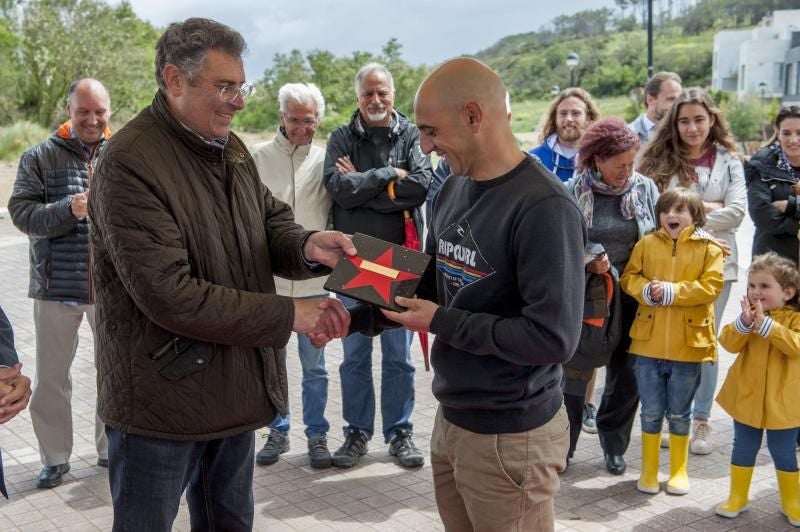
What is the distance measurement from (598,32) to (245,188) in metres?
136

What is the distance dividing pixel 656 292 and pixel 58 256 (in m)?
3.36

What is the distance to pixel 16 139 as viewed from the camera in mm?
28234

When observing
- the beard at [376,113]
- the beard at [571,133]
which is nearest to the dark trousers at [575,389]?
the beard at [571,133]

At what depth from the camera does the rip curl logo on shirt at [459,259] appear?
276 centimetres

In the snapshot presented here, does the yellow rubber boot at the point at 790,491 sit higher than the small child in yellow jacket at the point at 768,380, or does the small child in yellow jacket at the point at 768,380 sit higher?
the small child in yellow jacket at the point at 768,380

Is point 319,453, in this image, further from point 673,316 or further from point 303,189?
point 673,316

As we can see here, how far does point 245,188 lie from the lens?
10.2ft

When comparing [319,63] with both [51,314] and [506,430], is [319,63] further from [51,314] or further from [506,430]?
[506,430]

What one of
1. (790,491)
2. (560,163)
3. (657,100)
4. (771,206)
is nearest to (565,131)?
(560,163)

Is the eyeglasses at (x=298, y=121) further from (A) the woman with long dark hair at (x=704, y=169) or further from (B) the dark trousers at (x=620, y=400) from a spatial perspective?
(B) the dark trousers at (x=620, y=400)

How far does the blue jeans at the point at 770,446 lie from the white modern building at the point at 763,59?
7168cm

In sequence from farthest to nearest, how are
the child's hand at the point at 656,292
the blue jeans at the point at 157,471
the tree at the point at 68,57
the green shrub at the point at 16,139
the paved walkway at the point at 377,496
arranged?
the tree at the point at 68,57 < the green shrub at the point at 16,139 < the child's hand at the point at 656,292 < the paved walkway at the point at 377,496 < the blue jeans at the point at 157,471

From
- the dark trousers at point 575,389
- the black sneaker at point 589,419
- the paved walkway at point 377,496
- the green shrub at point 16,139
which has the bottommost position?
the paved walkway at point 377,496

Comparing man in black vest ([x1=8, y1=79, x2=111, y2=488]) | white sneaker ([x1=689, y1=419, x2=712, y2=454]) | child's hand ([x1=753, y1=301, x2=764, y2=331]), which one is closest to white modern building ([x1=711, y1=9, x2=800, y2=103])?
white sneaker ([x1=689, y1=419, x2=712, y2=454])
